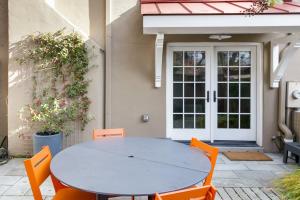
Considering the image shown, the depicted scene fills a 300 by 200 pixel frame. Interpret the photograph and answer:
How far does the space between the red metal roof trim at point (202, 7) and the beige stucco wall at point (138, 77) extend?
66 cm

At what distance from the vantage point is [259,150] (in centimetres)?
567

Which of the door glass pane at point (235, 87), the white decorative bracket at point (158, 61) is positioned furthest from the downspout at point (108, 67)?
the door glass pane at point (235, 87)

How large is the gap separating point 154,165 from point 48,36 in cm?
387

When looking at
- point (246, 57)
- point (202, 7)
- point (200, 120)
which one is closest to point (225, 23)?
point (202, 7)

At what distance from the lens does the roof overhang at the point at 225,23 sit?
13.9ft

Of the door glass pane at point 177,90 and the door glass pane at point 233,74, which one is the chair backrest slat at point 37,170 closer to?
the door glass pane at point 177,90

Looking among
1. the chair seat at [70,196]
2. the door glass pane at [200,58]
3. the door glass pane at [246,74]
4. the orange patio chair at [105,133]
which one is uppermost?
the door glass pane at [200,58]

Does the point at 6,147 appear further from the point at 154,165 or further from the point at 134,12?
the point at 154,165

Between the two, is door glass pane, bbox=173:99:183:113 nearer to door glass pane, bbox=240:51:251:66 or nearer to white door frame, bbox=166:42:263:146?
white door frame, bbox=166:42:263:146

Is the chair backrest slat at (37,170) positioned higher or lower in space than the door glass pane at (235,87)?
lower

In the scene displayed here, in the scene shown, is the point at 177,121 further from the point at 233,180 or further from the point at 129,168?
the point at 129,168

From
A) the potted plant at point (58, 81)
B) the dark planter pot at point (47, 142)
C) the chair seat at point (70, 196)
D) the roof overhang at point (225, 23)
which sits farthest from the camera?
the potted plant at point (58, 81)

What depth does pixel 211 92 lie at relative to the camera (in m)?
5.92

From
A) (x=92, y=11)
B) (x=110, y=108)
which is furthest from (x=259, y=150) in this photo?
(x=92, y=11)
